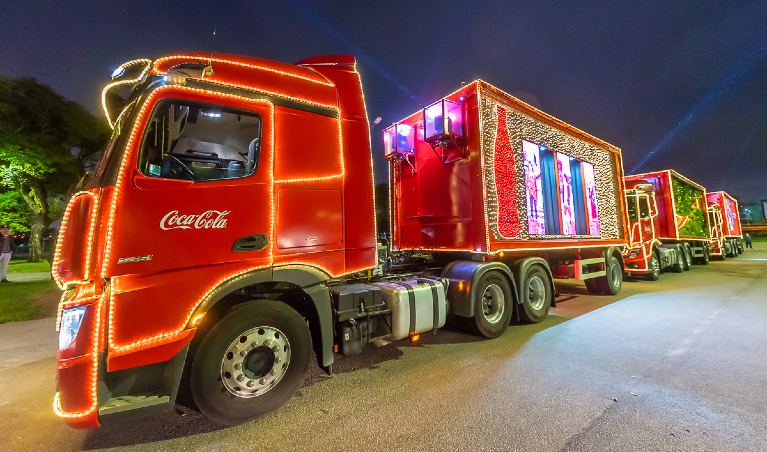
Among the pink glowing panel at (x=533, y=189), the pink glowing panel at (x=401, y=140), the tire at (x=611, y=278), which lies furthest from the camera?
the tire at (x=611, y=278)

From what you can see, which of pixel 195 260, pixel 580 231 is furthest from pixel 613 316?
pixel 195 260

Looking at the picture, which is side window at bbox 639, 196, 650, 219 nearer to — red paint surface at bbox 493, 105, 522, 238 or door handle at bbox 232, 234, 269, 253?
red paint surface at bbox 493, 105, 522, 238

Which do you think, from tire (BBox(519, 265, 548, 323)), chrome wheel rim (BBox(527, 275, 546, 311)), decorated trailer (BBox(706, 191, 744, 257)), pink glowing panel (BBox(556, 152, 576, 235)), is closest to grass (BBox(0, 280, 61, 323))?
tire (BBox(519, 265, 548, 323))

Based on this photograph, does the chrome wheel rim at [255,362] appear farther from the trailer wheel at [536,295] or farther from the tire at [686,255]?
the tire at [686,255]

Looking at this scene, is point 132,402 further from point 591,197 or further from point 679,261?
point 679,261

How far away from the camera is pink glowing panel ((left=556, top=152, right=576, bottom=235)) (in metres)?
6.42

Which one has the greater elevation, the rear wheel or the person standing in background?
the person standing in background

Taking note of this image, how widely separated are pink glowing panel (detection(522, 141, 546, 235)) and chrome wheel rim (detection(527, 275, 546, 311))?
0.89 m

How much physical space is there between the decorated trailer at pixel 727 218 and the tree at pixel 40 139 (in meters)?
32.2

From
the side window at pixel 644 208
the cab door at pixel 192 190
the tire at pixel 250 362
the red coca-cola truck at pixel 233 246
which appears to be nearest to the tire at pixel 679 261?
the side window at pixel 644 208

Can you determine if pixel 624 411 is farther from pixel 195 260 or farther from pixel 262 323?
pixel 195 260

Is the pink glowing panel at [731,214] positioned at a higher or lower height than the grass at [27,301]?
higher

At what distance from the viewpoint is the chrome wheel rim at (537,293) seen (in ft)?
18.2

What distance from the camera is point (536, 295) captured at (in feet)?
18.4
